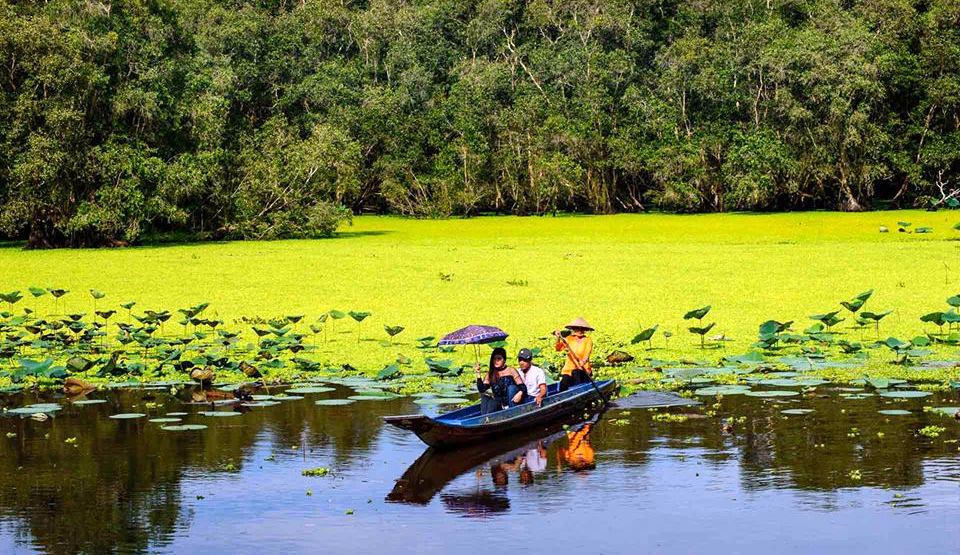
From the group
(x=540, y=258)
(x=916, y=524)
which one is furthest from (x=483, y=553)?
(x=540, y=258)

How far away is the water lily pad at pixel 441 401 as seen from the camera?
44.5 ft

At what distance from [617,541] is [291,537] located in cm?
209

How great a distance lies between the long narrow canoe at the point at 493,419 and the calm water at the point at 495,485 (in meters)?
0.16

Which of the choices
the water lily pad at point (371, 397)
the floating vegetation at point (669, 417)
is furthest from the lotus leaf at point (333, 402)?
the floating vegetation at point (669, 417)

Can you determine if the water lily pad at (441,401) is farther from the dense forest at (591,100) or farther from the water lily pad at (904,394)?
the dense forest at (591,100)

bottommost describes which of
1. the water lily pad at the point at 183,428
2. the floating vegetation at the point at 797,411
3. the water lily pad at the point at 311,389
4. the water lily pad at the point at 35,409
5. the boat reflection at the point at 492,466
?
the boat reflection at the point at 492,466

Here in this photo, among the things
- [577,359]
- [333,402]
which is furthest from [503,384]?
[333,402]

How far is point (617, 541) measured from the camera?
8.57m

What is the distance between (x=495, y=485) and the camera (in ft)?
33.9

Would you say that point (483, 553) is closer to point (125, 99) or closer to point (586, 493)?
point (586, 493)

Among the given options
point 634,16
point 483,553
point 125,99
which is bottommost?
point 483,553

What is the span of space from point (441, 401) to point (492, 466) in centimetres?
272

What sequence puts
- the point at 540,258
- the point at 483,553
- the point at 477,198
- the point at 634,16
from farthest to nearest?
the point at 634,16
the point at 477,198
the point at 540,258
the point at 483,553

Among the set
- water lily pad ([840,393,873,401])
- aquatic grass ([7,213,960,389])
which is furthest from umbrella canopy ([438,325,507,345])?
water lily pad ([840,393,873,401])
